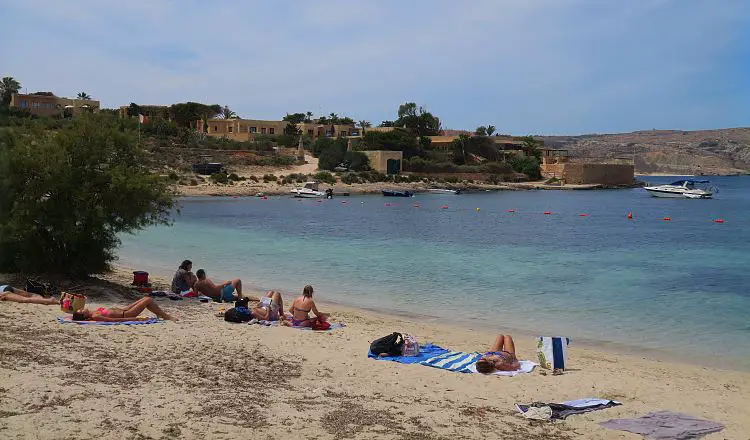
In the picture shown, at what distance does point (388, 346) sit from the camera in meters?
9.88

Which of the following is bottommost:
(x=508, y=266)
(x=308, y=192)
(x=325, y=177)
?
(x=308, y=192)

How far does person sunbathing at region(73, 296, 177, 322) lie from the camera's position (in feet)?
34.0

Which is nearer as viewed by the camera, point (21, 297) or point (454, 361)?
point (454, 361)

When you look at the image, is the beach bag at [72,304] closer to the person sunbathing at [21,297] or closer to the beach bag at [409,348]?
the person sunbathing at [21,297]

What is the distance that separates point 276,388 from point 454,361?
299 centimetres

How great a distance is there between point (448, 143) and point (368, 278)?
88.5 m

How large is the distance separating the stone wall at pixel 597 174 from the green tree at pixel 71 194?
10017 cm

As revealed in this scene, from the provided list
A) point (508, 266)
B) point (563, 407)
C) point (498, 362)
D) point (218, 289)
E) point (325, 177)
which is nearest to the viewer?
point (563, 407)

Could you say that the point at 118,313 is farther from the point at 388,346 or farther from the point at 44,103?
the point at 44,103

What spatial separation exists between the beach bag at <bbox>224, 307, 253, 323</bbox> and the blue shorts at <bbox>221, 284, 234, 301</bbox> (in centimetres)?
227

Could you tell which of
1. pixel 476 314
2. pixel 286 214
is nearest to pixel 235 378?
pixel 476 314

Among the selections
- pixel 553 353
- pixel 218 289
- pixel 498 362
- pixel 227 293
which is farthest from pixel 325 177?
pixel 498 362

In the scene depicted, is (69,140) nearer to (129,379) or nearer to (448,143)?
(129,379)

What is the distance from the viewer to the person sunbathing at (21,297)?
11403mm
